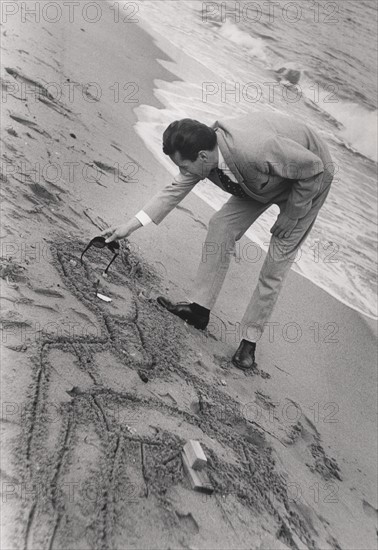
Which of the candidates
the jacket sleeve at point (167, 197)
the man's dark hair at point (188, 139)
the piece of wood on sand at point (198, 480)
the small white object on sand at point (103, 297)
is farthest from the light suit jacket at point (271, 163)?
the piece of wood on sand at point (198, 480)

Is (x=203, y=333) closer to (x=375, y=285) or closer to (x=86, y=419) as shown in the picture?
(x=86, y=419)

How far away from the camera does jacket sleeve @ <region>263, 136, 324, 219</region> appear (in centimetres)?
279

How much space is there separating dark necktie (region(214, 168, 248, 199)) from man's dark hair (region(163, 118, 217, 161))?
0.58ft

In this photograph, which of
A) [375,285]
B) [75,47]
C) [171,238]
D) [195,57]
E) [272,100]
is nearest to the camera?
[171,238]

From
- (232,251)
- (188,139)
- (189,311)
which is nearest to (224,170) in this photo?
(188,139)

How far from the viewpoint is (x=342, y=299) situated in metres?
4.81

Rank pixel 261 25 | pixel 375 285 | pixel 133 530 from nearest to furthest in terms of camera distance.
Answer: pixel 133 530, pixel 375 285, pixel 261 25

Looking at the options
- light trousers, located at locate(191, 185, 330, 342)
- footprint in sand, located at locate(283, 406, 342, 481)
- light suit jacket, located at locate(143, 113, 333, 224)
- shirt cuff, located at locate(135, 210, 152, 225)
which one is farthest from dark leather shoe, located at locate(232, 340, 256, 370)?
shirt cuff, located at locate(135, 210, 152, 225)

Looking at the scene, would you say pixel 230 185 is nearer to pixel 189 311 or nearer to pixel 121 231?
pixel 121 231

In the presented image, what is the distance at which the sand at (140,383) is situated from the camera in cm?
187

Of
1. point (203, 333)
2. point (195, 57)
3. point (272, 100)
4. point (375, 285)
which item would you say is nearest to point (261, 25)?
point (272, 100)

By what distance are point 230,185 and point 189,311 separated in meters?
0.76

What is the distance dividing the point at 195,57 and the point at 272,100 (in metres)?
1.84

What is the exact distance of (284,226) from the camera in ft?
10.1
